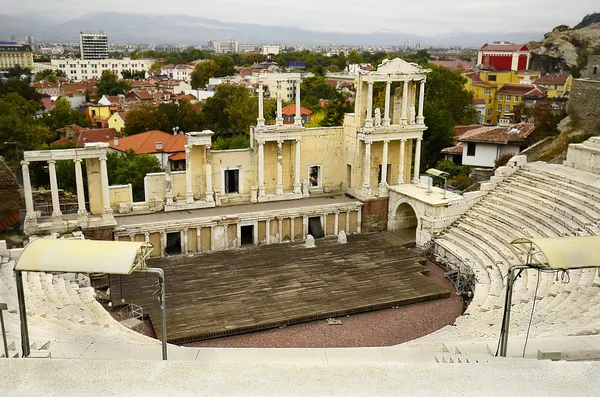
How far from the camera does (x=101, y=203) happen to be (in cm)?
2145

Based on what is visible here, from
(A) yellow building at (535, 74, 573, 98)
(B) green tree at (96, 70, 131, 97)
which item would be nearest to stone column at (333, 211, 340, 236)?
(A) yellow building at (535, 74, 573, 98)

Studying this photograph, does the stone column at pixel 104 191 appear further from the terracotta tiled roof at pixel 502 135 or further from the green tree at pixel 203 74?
the green tree at pixel 203 74

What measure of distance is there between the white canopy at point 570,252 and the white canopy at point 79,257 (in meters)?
5.81

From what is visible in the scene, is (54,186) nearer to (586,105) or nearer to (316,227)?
(316,227)

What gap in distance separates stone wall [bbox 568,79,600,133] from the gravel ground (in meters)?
18.5

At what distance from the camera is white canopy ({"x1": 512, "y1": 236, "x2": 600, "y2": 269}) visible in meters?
7.54

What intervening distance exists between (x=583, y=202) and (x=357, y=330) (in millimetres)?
9916

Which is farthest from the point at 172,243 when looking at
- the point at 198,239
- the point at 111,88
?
the point at 111,88

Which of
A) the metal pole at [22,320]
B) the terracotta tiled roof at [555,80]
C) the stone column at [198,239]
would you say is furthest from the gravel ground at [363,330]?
the terracotta tiled roof at [555,80]

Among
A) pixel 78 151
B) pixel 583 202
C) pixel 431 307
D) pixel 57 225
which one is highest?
pixel 78 151

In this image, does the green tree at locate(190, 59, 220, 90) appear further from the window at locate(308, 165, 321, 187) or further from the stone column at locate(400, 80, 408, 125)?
the stone column at locate(400, 80, 408, 125)

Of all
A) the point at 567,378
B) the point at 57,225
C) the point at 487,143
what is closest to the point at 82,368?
the point at 567,378

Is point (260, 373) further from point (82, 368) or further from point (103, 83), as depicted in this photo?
point (103, 83)

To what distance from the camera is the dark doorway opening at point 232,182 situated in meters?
24.4
